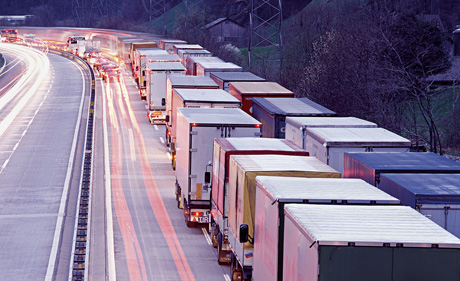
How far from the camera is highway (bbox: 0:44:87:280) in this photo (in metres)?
24.1

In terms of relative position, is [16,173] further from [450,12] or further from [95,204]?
[450,12]

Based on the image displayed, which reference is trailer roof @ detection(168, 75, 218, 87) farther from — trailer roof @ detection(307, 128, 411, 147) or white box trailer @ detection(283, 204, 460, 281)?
white box trailer @ detection(283, 204, 460, 281)

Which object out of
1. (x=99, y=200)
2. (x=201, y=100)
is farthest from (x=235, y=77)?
(x=99, y=200)

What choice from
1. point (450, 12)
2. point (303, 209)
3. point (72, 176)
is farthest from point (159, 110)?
point (450, 12)

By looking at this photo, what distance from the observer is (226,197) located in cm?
2077

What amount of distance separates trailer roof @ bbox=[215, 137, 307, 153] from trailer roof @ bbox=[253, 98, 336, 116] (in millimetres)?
6130

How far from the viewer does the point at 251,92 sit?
35406 mm

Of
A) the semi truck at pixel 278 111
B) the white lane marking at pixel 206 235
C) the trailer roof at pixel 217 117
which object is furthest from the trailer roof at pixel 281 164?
the semi truck at pixel 278 111

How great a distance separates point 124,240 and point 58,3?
179005 mm

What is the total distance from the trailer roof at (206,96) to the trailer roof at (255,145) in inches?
354

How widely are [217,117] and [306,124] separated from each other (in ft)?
9.69

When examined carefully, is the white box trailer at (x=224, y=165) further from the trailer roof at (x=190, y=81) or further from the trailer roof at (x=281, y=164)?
the trailer roof at (x=190, y=81)

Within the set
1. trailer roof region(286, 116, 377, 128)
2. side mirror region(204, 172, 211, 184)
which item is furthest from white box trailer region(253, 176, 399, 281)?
trailer roof region(286, 116, 377, 128)

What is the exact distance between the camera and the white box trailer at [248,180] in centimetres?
1756
